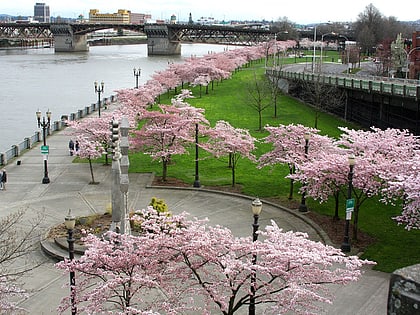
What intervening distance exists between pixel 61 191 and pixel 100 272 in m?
20.5

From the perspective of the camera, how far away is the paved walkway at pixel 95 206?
758 inches

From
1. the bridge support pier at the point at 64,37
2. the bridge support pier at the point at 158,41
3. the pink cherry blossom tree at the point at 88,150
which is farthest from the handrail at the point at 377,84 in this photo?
the bridge support pier at the point at 64,37

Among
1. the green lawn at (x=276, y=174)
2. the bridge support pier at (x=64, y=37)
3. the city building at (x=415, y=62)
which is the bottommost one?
the green lawn at (x=276, y=174)

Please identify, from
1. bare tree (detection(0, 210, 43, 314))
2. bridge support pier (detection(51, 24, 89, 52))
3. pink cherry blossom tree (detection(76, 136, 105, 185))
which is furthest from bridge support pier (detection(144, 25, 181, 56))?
bare tree (detection(0, 210, 43, 314))

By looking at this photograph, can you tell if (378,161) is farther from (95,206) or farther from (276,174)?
(95,206)

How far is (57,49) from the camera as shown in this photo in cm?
19938

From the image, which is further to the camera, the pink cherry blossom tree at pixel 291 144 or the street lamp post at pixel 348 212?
the pink cherry blossom tree at pixel 291 144

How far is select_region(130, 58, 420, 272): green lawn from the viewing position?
23.5m

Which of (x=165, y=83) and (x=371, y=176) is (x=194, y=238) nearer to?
(x=371, y=176)

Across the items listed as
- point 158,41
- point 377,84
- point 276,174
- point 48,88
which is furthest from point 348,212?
point 158,41

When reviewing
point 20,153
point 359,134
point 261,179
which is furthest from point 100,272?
point 20,153

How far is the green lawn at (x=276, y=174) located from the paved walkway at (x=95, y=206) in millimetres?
1846

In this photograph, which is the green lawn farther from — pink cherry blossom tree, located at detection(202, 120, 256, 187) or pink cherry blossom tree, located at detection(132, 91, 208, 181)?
pink cherry blossom tree, located at detection(132, 91, 208, 181)

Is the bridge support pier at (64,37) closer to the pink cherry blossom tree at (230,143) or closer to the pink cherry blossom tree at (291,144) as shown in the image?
the pink cherry blossom tree at (230,143)
